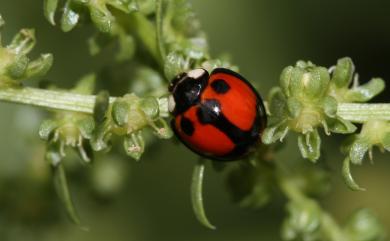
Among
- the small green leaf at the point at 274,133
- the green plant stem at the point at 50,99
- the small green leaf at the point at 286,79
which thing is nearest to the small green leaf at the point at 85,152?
the green plant stem at the point at 50,99

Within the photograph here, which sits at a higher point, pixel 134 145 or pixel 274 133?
pixel 274 133

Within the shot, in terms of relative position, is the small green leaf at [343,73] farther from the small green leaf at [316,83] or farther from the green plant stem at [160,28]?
the green plant stem at [160,28]

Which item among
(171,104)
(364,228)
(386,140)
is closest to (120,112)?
(171,104)

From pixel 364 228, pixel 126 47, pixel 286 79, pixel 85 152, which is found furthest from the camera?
pixel 364 228

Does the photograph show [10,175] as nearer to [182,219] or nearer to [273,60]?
A: [182,219]

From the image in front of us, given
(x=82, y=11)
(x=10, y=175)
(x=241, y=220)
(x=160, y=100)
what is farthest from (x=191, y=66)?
(x=241, y=220)

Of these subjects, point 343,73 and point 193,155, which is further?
point 193,155

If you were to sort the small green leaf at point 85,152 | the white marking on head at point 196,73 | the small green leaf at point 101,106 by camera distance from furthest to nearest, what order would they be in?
1. the white marking on head at point 196,73
2. the small green leaf at point 85,152
3. the small green leaf at point 101,106

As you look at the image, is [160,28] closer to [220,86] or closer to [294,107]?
[220,86]
